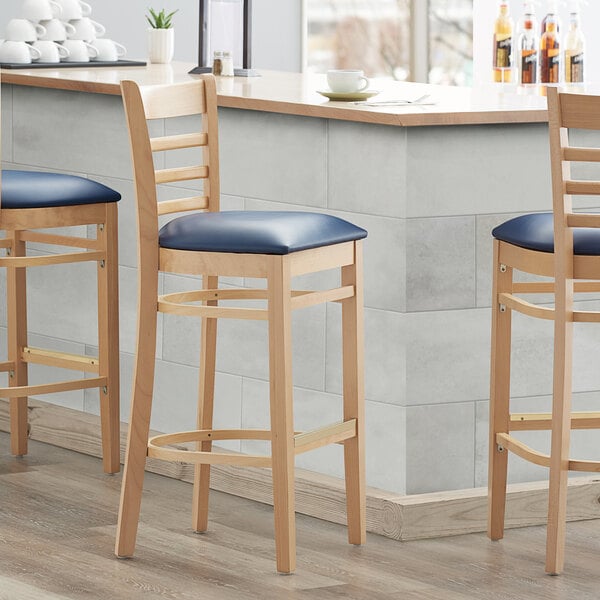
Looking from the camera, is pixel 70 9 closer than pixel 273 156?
No

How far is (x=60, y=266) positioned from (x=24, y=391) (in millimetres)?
528

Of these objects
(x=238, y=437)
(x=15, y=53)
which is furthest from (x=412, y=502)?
(x=15, y=53)

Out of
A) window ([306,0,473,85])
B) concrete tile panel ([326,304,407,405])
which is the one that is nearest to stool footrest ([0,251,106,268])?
concrete tile panel ([326,304,407,405])

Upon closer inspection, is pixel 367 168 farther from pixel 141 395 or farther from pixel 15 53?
pixel 15 53

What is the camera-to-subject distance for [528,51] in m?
4.03

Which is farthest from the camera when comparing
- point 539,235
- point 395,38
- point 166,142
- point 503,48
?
point 395,38

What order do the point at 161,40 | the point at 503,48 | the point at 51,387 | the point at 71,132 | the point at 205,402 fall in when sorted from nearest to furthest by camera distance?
the point at 205,402 < the point at 51,387 < the point at 71,132 < the point at 503,48 < the point at 161,40

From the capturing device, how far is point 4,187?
3348 millimetres

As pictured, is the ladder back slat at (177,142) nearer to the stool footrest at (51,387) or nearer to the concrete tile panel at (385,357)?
the concrete tile panel at (385,357)

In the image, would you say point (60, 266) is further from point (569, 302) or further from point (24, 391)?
point (569, 302)

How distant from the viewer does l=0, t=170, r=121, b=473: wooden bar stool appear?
11.0ft

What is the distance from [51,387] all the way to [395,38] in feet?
13.9

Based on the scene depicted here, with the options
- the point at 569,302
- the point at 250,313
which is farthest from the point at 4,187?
the point at 569,302

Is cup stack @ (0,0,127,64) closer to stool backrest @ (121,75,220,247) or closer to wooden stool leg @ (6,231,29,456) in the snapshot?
wooden stool leg @ (6,231,29,456)
